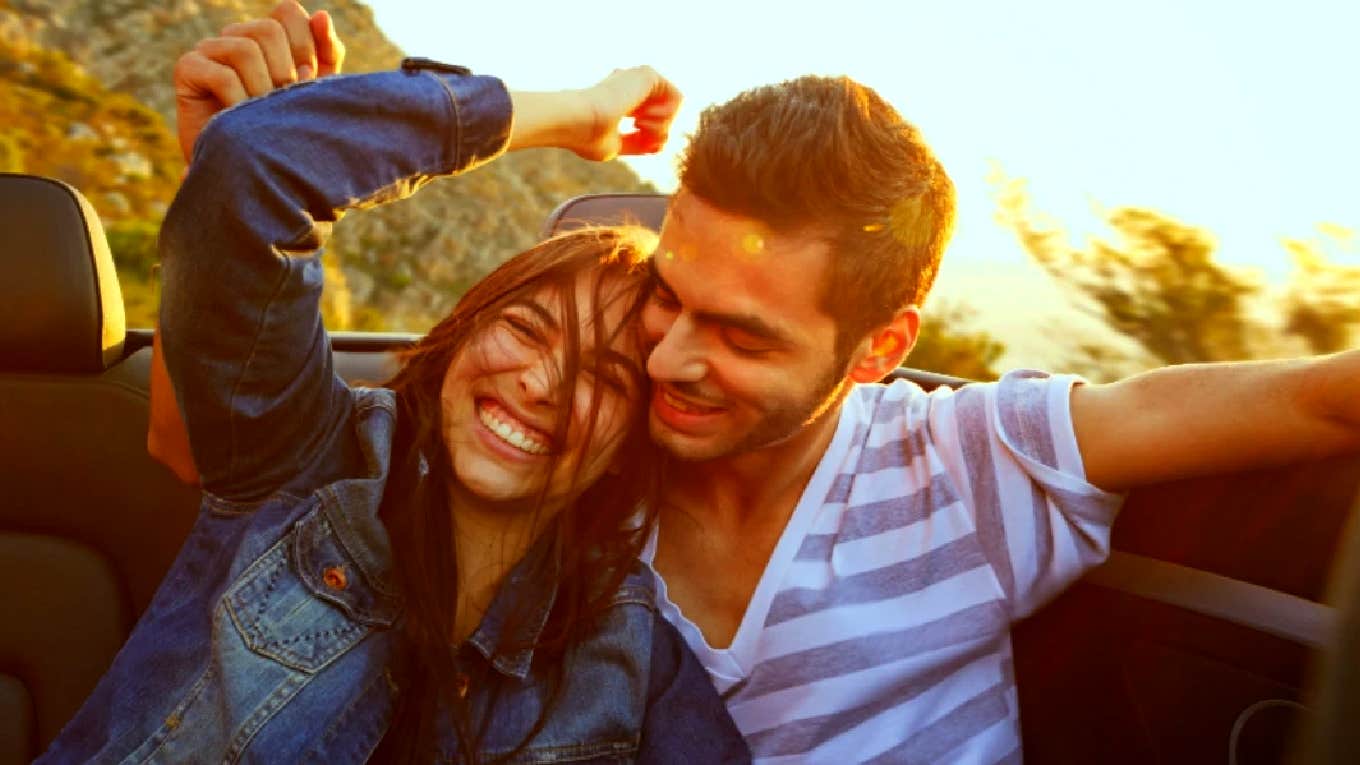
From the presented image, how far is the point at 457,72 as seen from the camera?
5.04 feet

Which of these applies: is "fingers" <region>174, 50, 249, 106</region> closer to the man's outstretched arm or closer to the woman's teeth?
the woman's teeth

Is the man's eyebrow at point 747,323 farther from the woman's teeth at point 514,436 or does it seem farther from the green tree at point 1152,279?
the green tree at point 1152,279

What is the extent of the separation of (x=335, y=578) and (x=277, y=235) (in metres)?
0.51

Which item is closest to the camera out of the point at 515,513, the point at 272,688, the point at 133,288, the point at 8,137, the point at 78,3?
the point at 272,688

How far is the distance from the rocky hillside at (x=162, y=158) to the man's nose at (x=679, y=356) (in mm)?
5184

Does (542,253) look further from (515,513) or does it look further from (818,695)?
(818,695)

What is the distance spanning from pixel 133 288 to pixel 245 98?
11.9ft

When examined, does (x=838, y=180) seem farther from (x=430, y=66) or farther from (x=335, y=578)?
(x=335, y=578)

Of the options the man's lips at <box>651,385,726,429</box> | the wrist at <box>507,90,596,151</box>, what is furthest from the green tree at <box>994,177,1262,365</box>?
the wrist at <box>507,90,596,151</box>

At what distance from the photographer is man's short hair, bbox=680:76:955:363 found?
1674 mm

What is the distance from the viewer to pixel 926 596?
1712mm

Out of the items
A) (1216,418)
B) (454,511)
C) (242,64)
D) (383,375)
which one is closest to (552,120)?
(242,64)

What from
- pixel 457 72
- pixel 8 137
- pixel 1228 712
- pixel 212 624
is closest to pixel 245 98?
pixel 457 72

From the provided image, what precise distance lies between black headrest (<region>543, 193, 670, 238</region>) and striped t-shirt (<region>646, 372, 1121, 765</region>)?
31.5 inches
